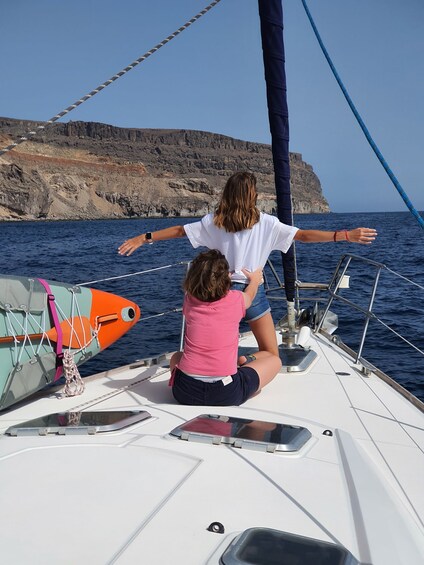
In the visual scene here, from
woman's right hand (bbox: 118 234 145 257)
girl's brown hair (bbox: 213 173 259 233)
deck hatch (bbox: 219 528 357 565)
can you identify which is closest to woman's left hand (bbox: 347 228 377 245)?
girl's brown hair (bbox: 213 173 259 233)

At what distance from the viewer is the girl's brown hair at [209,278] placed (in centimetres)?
305

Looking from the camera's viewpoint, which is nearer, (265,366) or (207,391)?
(207,391)

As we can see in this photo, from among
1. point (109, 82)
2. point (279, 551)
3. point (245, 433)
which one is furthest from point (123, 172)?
point (279, 551)

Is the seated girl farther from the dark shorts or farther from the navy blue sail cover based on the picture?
the navy blue sail cover

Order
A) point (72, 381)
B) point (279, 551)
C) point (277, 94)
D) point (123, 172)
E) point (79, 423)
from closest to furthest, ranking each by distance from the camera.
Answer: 1. point (279, 551)
2. point (79, 423)
3. point (72, 381)
4. point (277, 94)
5. point (123, 172)

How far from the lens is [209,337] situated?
309cm

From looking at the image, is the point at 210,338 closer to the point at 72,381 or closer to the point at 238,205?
the point at 238,205

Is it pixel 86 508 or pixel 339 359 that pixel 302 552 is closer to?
pixel 86 508

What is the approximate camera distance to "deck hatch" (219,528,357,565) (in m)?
1.55

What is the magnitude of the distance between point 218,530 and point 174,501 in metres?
0.22

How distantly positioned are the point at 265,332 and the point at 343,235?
821mm

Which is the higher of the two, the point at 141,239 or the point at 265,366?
the point at 141,239

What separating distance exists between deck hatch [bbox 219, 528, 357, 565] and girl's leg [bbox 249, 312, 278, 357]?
2060mm

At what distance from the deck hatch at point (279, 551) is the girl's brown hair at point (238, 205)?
2.06 metres
